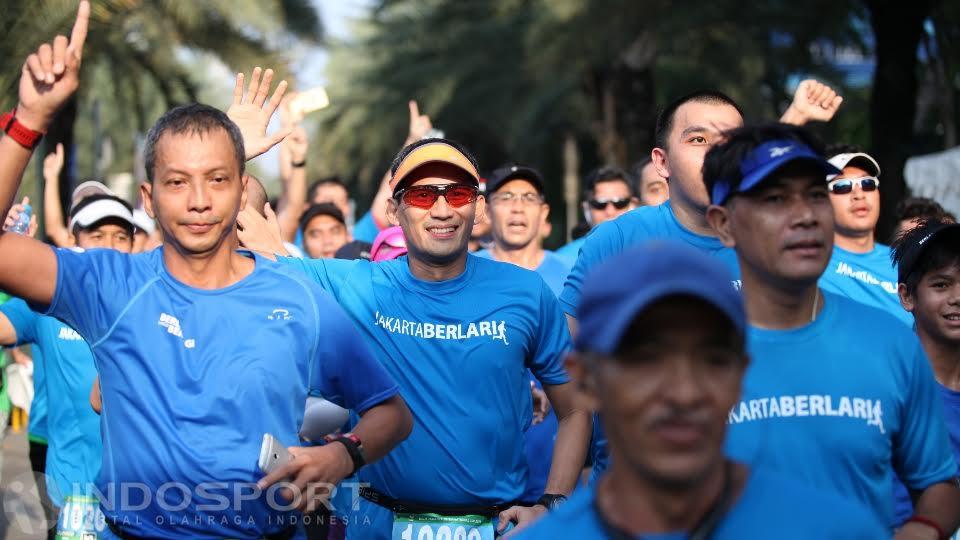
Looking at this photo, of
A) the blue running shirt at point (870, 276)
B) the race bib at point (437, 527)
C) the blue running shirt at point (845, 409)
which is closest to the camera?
the blue running shirt at point (845, 409)

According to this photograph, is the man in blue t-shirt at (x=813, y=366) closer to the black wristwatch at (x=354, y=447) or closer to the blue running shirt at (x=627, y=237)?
the black wristwatch at (x=354, y=447)

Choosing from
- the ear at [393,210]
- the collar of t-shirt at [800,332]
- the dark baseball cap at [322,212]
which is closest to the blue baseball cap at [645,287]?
the collar of t-shirt at [800,332]

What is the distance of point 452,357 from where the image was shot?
5.41 meters

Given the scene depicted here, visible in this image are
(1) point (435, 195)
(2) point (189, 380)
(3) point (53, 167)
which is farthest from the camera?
(3) point (53, 167)

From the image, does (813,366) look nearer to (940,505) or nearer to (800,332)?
(800,332)

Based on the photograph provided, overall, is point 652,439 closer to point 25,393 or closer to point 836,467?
point 836,467

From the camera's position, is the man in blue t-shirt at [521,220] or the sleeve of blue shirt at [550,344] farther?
the man in blue t-shirt at [521,220]

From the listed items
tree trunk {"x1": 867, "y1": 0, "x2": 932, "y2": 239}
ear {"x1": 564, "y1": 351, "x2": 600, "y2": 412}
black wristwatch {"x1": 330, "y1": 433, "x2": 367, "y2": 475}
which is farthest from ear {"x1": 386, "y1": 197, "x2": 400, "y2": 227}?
tree trunk {"x1": 867, "y1": 0, "x2": 932, "y2": 239}

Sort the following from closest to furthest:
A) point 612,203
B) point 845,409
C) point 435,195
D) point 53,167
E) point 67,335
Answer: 1. point 845,409
2. point 435,195
3. point 67,335
4. point 612,203
5. point 53,167

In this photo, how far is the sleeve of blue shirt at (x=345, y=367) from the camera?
430 cm

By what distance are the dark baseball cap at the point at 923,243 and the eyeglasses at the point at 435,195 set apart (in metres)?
1.80

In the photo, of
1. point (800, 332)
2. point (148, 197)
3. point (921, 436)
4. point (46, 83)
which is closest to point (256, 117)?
point (148, 197)

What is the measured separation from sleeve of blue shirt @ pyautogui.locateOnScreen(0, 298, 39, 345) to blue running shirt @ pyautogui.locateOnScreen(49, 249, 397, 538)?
3.93 m

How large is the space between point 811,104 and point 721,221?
240 centimetres
